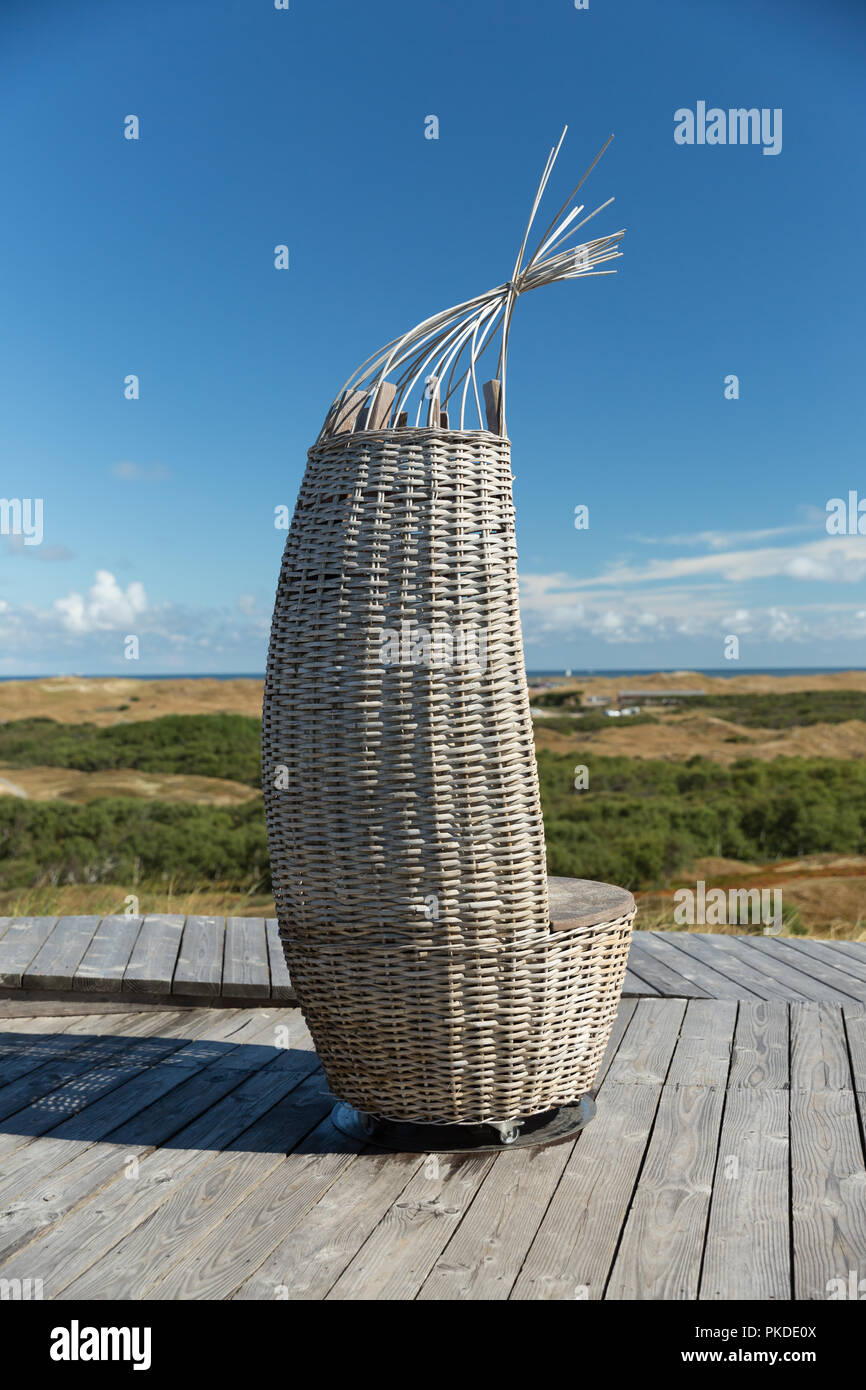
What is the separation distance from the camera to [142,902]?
602cm

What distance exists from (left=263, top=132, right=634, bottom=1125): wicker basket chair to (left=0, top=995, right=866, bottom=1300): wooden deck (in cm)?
26

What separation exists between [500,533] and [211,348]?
15.5 meters

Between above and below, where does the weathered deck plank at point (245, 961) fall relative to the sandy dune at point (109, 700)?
below

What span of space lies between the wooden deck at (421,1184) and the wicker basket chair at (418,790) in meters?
0.26

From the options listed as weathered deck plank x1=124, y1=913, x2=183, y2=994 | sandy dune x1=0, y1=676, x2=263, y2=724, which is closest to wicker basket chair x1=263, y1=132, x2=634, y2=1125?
weathered deck plank x1=124, y1=913, x2=183, y2=994

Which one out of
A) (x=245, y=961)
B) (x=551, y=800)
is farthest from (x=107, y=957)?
(x=551, y=800)

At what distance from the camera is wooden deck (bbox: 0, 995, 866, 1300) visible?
1856 mm

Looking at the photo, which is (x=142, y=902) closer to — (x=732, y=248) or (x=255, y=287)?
(x=255, y=287)

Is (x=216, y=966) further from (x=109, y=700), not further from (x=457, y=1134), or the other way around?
(x=109, y=700)

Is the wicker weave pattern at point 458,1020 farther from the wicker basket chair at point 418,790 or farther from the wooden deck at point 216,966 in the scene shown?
the wooden deck at point 216,966

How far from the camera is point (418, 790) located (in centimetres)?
223

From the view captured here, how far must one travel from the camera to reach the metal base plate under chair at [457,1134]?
96.9 inches

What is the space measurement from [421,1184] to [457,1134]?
0.23 m

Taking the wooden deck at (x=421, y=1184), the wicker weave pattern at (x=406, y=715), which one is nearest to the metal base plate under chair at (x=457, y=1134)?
the wooden deck at (x=421, y=1184)
